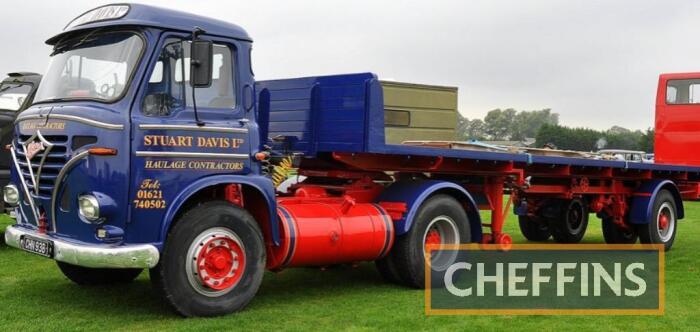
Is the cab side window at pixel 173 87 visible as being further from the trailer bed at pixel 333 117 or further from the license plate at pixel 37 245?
the license plate at pixel 37 245

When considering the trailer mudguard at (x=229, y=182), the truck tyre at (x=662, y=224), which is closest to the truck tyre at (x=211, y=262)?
the trailer mudguard at (x=229, y=182)

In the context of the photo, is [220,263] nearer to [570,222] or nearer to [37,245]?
[37,245]

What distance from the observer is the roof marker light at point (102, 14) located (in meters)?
6.32

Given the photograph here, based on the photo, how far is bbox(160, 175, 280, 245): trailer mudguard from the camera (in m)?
6.09

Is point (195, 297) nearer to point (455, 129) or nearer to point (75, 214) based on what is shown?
point (75, 214)

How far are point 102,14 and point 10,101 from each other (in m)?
5.55

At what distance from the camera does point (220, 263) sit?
6406 millimetres

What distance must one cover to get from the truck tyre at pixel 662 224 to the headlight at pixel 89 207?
29.1 ft

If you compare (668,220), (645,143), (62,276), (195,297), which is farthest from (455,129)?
(645,143)

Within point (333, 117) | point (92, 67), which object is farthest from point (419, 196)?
point (92, 67)

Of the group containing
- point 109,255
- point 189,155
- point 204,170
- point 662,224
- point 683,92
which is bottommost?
point 662,224

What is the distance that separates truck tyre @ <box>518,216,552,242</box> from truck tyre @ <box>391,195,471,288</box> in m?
4.59

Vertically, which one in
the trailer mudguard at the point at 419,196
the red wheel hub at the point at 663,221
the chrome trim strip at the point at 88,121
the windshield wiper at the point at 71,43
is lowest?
the red wheel hub at the point at 663,221

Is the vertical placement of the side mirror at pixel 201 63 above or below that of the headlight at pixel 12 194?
above
